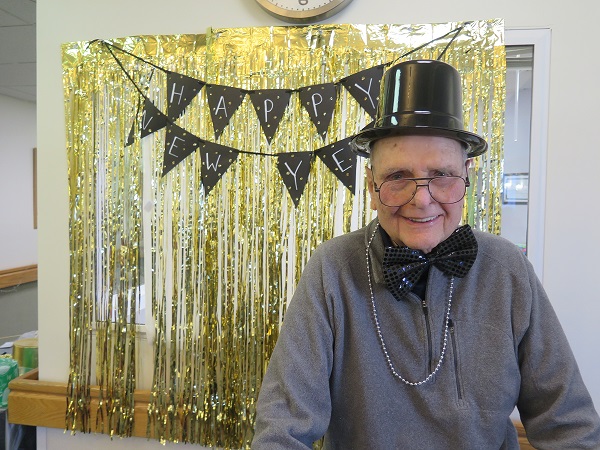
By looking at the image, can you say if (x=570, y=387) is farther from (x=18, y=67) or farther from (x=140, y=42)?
(x=18, y=67)

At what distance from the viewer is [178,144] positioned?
1.96 m

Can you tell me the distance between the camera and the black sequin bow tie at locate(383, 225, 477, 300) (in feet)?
3.52

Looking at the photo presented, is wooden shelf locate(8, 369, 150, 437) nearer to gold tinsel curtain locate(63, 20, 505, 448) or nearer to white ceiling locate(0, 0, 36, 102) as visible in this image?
gold tinsel curtain locate(63, 20, 505, 448)

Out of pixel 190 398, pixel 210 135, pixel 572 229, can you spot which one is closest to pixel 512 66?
pixel 572 229

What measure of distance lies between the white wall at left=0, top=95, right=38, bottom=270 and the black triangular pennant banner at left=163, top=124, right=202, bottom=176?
6.10 metres

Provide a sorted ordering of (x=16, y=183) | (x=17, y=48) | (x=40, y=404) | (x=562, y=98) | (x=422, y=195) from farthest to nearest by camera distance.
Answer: (x=16, y=183)
(x=17, y=48)
(x=40, y=404)
(x=562, y=98)
(x=422, y=195)

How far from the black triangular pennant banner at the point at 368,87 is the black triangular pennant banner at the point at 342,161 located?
0.15 meters

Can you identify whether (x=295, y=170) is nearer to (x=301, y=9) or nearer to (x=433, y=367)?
(x=301, y=9)

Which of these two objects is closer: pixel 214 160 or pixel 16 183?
pixel 214 160

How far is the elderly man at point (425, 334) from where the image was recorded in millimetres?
1023

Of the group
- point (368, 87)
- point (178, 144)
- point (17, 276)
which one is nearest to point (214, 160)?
point (178, 144)

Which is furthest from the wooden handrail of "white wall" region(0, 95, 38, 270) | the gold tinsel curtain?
the gold tinsel curtain

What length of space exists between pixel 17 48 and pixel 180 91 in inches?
136

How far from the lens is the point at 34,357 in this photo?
96.5 inches
